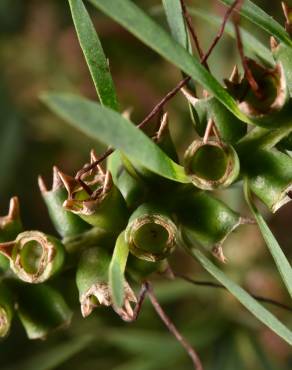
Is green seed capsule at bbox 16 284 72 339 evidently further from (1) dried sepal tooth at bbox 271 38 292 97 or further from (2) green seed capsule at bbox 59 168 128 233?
(1) dried sepal tooth at bbox 271 38 292 97

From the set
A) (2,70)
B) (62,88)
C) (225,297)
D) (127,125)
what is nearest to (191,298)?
(225,297)

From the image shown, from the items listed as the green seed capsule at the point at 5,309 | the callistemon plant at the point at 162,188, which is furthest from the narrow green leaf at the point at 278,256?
the green seed capsule at the point at 5,309

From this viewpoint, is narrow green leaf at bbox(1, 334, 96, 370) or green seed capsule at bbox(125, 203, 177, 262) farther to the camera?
narrow green leaf at bbox(1, 334, 96, 370)

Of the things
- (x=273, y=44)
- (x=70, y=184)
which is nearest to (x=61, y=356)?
(x=70, y=184)

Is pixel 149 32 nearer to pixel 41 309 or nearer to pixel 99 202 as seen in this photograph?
pixel 99 202

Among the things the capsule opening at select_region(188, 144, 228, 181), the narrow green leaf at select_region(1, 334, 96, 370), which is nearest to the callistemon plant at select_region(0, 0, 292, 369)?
the capsule opening at select_region(188, 144, 228, 181)

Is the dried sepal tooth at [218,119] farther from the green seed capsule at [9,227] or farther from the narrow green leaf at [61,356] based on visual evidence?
the narrow green leaf at [61,356]
